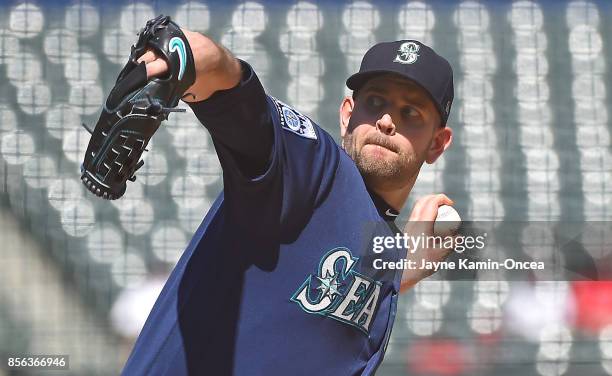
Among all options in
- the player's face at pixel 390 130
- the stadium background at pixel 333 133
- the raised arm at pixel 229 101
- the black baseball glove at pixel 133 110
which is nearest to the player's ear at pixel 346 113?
the player's face at pixel 390 130

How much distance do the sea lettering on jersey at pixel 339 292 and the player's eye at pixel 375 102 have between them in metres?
0.28

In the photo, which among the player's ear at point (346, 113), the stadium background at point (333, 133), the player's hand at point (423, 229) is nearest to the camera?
the player's ear at point (346, 113)

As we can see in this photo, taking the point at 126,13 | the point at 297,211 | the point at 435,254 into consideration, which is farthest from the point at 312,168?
the point at 126,13

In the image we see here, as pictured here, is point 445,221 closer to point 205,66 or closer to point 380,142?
point 380,142

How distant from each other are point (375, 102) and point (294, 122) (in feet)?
0.98

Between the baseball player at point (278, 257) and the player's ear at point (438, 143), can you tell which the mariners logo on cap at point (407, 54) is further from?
the player's ear at point (438, 143)

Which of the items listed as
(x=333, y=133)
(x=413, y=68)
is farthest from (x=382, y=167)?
Answer: (x=333, y=133)

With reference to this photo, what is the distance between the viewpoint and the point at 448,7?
10.1 feet

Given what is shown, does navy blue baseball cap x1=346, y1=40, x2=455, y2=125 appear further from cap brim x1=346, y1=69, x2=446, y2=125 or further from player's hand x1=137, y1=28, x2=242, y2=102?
player's hand x1=137, y1=28, x2=242, y2=102

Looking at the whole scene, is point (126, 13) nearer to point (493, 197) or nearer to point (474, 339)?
point (493, 197)

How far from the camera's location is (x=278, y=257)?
1226mm

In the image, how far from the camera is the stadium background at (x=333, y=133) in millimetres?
2873

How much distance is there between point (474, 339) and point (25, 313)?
4.37ft

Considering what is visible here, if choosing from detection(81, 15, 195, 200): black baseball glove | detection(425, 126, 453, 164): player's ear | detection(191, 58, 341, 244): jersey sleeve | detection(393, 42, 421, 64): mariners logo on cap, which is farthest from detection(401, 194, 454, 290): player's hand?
detection(81, 15, 195, 200): black baseball glove
